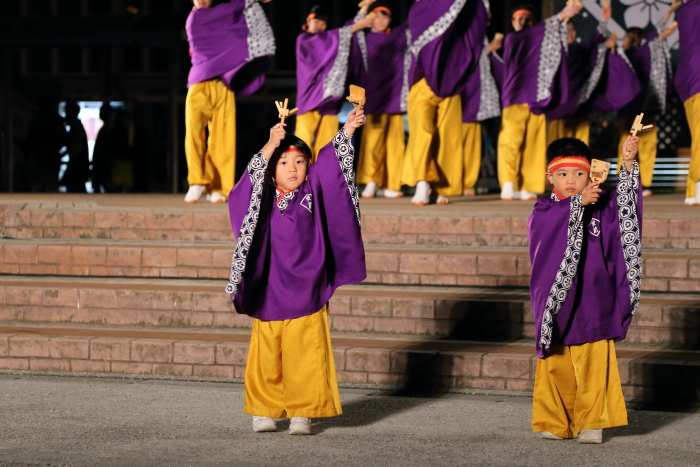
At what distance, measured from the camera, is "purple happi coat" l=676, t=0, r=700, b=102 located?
9156 mm

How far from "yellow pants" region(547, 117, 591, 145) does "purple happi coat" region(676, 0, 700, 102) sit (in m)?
2.18

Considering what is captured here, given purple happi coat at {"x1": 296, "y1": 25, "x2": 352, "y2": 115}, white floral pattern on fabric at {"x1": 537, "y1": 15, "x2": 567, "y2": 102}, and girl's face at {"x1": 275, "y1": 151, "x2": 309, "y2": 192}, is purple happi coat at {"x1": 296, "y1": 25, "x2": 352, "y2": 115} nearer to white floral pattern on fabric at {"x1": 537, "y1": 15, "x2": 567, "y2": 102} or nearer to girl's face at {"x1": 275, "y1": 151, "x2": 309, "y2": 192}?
white floral pattern on fabric at {"x1": 537, "y1": 15, "x2": 567, "y2": 102}

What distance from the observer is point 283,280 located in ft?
16.7

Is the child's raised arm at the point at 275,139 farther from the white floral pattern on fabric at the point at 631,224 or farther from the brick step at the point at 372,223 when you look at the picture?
the brick step at the point at 372,223

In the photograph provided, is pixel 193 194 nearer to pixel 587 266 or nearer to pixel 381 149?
pixel 381 149

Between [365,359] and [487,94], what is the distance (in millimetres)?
5586

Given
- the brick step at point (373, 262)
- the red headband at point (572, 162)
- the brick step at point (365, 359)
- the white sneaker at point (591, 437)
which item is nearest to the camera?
the white sneaker at point (591, 437)

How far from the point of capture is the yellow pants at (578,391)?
16.0 feet

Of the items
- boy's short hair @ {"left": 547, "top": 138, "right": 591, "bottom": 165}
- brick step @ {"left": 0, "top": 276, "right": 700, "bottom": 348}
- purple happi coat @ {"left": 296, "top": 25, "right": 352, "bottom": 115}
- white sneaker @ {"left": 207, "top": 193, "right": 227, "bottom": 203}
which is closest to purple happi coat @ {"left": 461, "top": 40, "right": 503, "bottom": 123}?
purple happi coat @ {"left": 296, "top": 25, "right": 352, "bottom": 115}

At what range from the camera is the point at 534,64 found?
10.5 meters

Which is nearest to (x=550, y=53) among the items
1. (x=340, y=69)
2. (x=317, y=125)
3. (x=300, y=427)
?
(x=340, y=69)

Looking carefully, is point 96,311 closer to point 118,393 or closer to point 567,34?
point 118,393

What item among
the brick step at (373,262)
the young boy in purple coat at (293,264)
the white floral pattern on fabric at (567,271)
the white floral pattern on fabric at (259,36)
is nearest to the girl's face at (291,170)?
the young boy in purple coat at (293,264)

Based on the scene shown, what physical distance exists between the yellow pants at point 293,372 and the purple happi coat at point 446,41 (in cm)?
465
